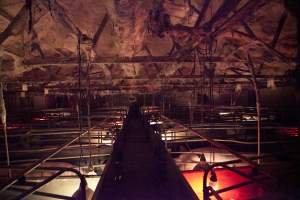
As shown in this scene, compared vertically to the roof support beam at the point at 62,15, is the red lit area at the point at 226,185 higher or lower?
lower

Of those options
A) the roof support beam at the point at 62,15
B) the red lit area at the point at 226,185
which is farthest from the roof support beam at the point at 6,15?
the red lit area at the point at 226,185

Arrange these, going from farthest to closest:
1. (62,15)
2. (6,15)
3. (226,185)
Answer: (226,185) < (6,15) < (62,15)

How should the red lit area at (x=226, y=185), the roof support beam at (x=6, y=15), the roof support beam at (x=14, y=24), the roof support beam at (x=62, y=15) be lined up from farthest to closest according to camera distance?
the red lit area at (x=226, y=185) → the roof support beam at (x=6, y=15) → the roof support beam at (x=14, y=24) → the roof support beam at (x=62, y=15)

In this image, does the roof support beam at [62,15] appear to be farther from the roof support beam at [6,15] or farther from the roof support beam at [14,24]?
the roof support beam at [6,15]

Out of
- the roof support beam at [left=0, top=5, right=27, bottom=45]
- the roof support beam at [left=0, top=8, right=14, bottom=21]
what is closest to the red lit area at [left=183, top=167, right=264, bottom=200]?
the roof support beam at [left=0, top=5, right=27, bottom=45]

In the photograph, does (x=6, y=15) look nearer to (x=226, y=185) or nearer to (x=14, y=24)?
(x=14, y=24)

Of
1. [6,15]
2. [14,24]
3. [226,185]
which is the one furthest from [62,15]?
[226,185]

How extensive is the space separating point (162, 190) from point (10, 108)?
59.6 feet

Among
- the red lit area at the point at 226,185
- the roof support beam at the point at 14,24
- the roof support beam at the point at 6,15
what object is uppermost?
the roof support beam at the point at 6,15

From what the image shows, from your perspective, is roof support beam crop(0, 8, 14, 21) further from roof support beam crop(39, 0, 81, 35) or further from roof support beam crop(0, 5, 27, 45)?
roof support beam crop(39, 0, 81, 35)

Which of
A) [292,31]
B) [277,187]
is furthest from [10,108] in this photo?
[277,187]

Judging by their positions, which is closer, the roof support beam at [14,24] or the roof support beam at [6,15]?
the roof support beam at [14,24]

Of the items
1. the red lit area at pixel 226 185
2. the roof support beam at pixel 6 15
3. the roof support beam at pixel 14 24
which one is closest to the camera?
the roof support beam at pixel 14 24

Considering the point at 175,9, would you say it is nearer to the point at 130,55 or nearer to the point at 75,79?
the point at 130,55
